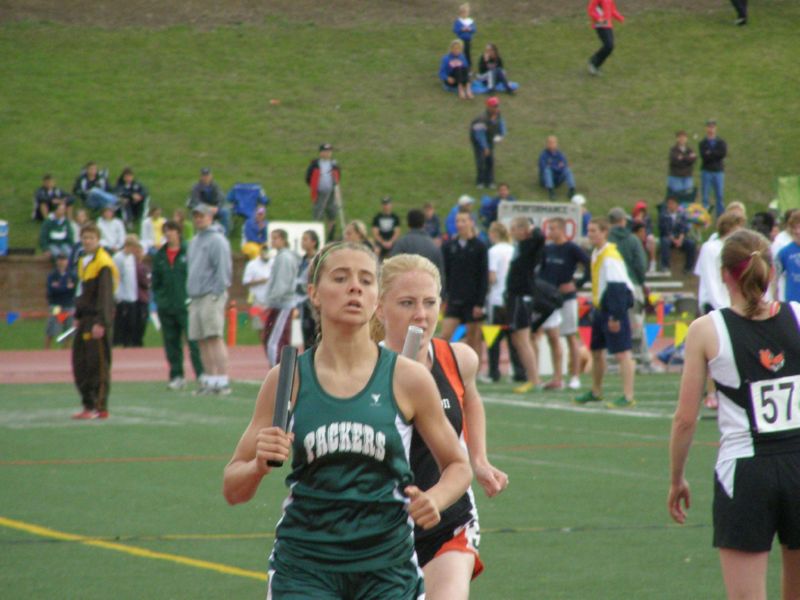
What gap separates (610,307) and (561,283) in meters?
2.60

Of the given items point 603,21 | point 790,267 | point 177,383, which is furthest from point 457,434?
point 603,21

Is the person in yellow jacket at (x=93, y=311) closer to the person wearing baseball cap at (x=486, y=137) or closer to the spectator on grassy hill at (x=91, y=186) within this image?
the spectator on grassy hill at (x=91, y=186)

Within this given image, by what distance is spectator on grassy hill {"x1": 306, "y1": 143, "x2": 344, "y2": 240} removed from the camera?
107 ft

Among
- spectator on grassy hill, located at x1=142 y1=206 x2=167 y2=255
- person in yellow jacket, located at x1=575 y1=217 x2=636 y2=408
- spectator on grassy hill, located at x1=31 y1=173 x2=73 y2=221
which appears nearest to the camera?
person in yellow jacket, located at x1=575 y1=217 x2=636 y2=408

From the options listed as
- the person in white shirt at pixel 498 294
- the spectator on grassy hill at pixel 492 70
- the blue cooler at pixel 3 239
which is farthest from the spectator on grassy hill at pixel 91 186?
the person in white shirt at pixel 498 294

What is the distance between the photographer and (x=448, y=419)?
209 inches

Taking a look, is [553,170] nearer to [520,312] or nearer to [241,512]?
[520,312]

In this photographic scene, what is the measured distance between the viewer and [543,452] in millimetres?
12859

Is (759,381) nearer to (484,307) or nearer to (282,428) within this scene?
(282,428)

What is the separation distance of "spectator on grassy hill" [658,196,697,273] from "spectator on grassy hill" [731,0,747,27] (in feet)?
63.1

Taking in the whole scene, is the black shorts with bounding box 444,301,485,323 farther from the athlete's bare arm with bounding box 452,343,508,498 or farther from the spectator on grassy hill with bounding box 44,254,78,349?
the athlete's bare arm with bounding box 452,343,508,498

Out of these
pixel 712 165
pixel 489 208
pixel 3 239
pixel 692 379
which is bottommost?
pixel 692 379

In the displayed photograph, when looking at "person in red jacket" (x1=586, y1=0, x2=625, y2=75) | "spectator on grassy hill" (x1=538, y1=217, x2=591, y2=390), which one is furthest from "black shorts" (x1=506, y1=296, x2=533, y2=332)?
"person in red jacket" (x1=586, y1=0, x2=625, y2=75)

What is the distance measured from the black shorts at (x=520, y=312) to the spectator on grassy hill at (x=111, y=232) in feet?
43.7
